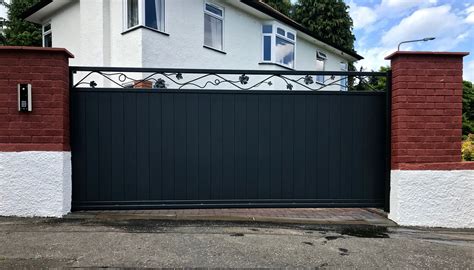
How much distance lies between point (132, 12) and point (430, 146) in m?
7.93

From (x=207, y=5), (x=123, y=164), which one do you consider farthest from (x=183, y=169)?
(x=207, y=5)

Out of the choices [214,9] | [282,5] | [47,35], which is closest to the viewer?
[214,9]

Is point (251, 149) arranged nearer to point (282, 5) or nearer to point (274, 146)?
point (274, 146)

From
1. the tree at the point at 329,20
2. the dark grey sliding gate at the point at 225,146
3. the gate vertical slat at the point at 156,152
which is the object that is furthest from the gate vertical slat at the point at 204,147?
the tree at the point at 329,20

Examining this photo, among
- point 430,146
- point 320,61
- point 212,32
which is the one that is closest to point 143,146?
point 430,146

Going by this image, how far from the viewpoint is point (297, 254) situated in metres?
3.78

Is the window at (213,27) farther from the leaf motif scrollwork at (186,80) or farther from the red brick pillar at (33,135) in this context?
the red brick pillar at (33,135)

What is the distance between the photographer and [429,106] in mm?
5168

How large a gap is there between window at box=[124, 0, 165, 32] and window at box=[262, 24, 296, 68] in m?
4.73

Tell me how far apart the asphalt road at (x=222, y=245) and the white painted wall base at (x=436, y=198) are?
0.18 metres

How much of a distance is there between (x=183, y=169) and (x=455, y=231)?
390cm

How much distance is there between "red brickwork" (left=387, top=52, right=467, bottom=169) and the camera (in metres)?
5.15

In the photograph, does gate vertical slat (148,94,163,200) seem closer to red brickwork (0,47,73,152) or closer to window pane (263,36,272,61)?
red brickwork (0,47,73,152)

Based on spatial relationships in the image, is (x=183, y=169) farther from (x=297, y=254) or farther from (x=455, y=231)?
(x=455, y=231)
